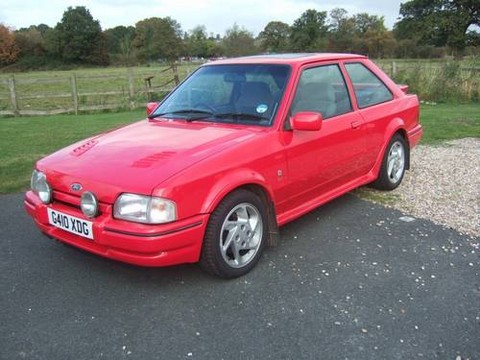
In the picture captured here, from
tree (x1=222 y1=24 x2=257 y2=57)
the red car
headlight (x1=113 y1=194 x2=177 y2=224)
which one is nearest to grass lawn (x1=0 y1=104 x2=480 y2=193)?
the red car

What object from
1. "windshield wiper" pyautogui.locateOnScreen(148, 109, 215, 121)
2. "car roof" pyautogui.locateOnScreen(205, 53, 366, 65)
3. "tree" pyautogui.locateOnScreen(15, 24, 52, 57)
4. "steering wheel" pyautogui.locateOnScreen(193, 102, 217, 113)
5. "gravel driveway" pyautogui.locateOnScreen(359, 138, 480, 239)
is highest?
"tree" pyautogui.locateOnScreen(15, 24, 52, 57)

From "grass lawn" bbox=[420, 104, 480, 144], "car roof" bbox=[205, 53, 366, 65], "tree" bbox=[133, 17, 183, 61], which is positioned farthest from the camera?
"tree" bbox=[133, 17, 183, 61]

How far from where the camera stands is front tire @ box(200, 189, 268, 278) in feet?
11.1

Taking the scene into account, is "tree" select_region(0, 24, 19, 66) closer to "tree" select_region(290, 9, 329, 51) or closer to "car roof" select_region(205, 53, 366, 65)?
"tree" select_region(290, 9, 329, 51)

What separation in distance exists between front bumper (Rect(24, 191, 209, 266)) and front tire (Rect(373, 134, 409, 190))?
2.92m

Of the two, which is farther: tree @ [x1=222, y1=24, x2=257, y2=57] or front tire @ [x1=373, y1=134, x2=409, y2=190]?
tree @ [x1=222, y1=24, x2=257, y2=57]

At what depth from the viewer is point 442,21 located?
57.5 m

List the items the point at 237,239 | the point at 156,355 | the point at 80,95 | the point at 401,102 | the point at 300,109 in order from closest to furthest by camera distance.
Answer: the point at 156,355 → the point at 237,239 → the point at 300,109 → the point at 401,102 → the point at 80,95

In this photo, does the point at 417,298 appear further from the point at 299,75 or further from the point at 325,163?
the point at 299,75

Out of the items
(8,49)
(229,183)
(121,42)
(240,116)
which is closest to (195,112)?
(240,116)

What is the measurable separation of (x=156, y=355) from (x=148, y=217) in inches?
33.2

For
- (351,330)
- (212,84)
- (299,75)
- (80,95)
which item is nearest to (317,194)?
(299,75)

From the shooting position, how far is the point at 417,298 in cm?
330

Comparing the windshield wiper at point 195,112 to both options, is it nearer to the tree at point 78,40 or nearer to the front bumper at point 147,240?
the front bumper at point 147,240
